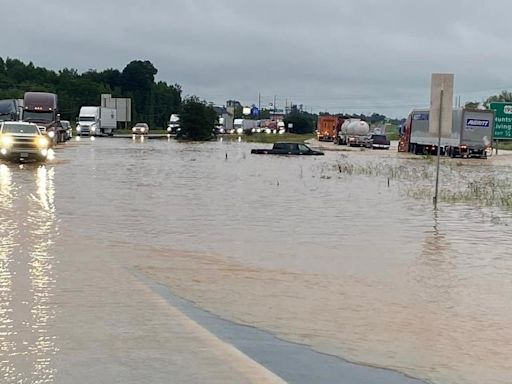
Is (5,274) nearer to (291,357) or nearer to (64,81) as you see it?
(291,357)

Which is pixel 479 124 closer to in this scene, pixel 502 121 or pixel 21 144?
pixel 502 121

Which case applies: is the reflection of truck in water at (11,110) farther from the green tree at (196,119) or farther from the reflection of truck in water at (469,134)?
the reflection of truck in water at (469,134)

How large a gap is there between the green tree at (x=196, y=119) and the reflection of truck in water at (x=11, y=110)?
2531cm

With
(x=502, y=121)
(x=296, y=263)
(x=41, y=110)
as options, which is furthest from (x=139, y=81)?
(x=296, y=263)

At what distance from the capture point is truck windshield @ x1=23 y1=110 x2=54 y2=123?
168 ft

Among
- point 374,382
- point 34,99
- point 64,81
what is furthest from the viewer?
point 64,81

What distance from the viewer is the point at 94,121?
81.0m

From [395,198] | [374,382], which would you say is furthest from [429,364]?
[395,198]

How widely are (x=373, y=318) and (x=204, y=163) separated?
102 feet

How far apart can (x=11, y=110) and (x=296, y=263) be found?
4857 centimetres

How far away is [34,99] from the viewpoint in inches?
2041

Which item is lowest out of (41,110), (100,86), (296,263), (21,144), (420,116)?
(296,263)

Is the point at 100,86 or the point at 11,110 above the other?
the point at 100,86

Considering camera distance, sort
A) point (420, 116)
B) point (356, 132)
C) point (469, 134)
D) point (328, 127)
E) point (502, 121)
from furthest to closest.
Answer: point (328, 127) < point (356, 132) < point (502, 121) < point (420, 116) < point (469, 134)
